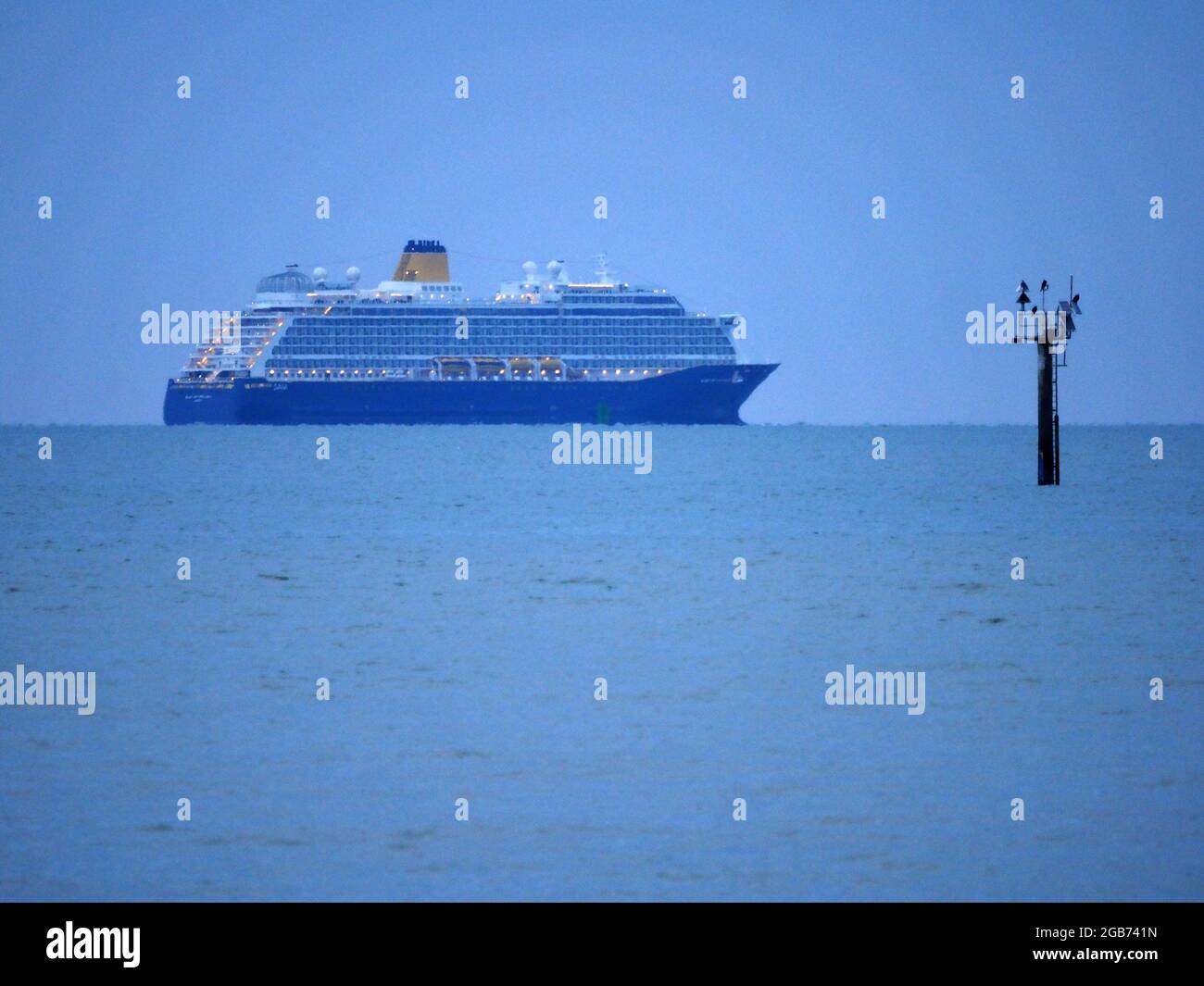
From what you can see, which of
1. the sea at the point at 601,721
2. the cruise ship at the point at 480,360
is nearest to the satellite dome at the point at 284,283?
the cruise ship at the point at 480,360

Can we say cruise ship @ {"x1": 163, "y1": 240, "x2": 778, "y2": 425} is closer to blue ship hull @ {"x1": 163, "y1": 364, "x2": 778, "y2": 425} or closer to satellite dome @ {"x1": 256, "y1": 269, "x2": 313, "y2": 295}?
blue ship hull @ {"x1": 163, "y1": 364, "x2": 778, "y2": 425}

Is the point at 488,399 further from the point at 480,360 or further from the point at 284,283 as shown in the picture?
the point at 284,283

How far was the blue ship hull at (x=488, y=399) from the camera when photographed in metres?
104

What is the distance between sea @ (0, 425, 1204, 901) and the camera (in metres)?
8.70

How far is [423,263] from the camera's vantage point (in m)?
117

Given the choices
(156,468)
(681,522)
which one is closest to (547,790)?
(681,522)

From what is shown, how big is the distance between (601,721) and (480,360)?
92.5 meters

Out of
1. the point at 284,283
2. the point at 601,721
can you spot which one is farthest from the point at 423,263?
the point at 601,721

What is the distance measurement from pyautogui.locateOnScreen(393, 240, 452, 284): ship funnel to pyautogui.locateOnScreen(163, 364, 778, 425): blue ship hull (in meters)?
12.4

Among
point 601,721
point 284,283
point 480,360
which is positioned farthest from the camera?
point 284,283

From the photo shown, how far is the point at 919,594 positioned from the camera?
20609mm

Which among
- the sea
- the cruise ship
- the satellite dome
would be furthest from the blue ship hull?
the sea
